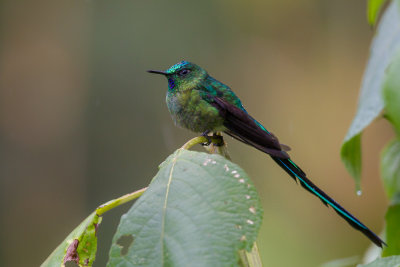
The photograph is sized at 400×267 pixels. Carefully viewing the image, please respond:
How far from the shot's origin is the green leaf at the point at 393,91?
123 centimetres

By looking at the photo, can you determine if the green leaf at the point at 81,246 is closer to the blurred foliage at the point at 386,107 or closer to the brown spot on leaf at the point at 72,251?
the brown spot on leaf at the point at 72,251

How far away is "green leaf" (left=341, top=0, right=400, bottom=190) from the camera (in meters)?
1.39

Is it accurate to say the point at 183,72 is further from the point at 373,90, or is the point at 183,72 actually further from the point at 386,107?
the point at 386,107

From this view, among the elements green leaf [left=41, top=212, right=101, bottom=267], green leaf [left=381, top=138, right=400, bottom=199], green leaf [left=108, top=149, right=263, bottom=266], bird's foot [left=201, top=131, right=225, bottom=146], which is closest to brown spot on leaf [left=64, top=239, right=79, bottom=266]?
green leaf [left=41, top=212, right=101, bottom=267]

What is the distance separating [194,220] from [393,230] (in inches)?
28.9

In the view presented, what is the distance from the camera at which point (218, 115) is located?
2076 millimetres

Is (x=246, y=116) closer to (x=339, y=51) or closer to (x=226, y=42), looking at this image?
(x=339, y=51)

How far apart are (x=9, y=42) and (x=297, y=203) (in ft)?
18.6

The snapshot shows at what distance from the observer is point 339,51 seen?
8.76 metres

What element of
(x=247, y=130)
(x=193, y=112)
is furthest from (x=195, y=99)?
(x=247, y=130)

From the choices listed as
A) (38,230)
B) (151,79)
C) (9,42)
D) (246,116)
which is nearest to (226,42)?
(151,79)

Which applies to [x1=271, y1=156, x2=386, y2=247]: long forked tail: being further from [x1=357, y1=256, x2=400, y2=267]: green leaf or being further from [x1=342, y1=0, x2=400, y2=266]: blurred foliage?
[x1=357, y1=256, x2=400, y2=267]: green leaf

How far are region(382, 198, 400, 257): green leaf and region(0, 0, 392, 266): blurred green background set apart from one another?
5.91 metres

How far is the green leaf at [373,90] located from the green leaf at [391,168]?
0.22 metres
